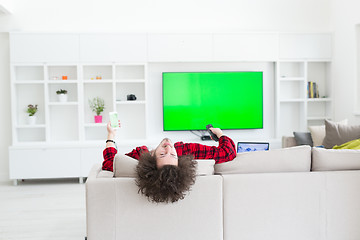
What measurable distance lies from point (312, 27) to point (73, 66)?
3.61 m

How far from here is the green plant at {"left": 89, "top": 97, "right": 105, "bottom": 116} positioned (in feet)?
19.0

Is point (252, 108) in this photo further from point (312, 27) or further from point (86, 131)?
point (86, 131)

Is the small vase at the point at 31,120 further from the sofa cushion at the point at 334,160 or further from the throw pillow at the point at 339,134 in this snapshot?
Result: the sofa cushion at the point at 334,160

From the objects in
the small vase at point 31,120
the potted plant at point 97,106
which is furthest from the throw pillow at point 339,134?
the small vase at point 31,120

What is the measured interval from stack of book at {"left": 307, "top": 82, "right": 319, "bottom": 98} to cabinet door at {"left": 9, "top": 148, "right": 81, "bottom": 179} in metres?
3.45

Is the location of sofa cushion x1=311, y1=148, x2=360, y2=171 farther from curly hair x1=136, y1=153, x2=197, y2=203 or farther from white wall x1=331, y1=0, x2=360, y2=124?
white wall x1=331, y1=0, x2=360, y2=124

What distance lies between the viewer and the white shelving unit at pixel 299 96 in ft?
20.2

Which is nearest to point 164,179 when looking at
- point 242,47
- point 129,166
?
point 129,166

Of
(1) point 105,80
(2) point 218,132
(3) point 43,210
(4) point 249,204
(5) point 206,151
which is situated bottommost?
(3) point 43,210

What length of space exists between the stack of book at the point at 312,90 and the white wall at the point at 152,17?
0.68 metres

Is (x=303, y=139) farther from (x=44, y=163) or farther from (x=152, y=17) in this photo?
(x=44, y=163)

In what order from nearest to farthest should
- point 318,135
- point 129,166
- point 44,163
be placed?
1. point 129,166
2. point 318,135
3. point 44,163

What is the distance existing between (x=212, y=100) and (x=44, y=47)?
2.46m

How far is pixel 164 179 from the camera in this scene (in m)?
2.19
